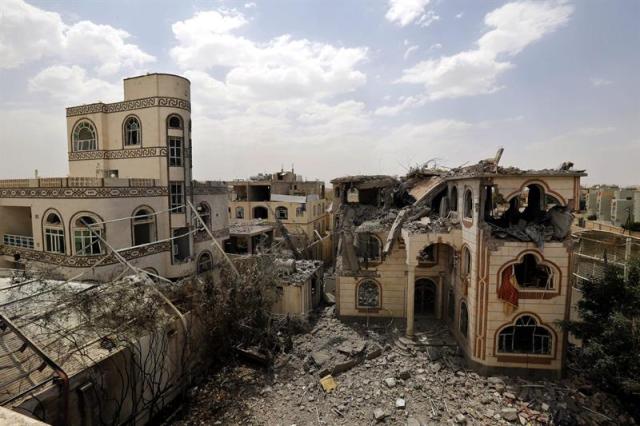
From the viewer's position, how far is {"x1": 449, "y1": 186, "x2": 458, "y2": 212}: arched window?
13.7 meters

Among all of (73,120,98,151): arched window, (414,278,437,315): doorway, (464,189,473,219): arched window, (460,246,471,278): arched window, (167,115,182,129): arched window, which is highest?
(167,115,182,129): arched window

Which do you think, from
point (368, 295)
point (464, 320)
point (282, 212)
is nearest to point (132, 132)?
point (368, 295)

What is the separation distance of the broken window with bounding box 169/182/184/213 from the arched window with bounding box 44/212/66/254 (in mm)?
4814

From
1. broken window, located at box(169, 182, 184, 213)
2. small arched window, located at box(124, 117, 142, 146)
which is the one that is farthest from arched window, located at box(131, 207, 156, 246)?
small arched window, located at box(124, 117, 142, 146)

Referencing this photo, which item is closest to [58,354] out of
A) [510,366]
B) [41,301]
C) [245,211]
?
[41,301]

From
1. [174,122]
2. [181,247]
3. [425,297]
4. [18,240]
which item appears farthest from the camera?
[181,247]

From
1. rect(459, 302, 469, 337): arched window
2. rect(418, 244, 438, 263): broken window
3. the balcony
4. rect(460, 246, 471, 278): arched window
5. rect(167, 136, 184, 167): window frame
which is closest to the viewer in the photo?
rect(460, 246, 471, 278): arched window

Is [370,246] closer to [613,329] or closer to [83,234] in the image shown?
[613,329]

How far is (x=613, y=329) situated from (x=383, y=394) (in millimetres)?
6837

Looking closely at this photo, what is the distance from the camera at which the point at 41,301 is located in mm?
9531

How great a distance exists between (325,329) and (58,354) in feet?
32.4

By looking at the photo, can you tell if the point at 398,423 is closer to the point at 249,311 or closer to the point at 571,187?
the point at 249,311

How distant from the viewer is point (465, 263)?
489 inches

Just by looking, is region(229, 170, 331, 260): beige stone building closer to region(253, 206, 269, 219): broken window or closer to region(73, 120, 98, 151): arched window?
region(253, 206, 269, 219): broken window
